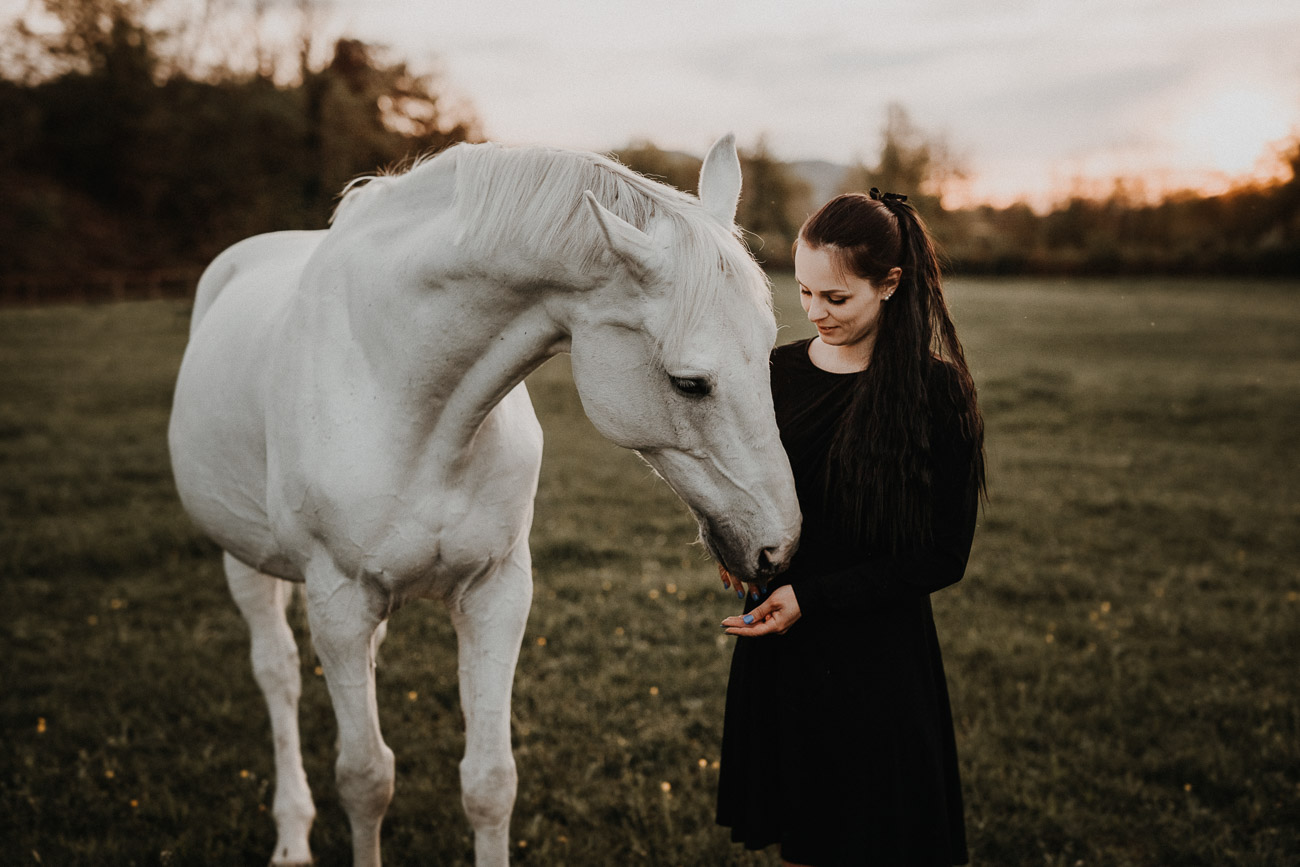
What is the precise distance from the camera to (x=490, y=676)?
233 centimetres

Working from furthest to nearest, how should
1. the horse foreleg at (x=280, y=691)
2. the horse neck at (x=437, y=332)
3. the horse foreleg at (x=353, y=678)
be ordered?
the horse foreleg at (x=280, y=691)
the horse foreleg at (x=353, y=678)
the horse neck at (x=437, y=332)

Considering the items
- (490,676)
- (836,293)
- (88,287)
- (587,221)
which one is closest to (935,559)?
(836,293)

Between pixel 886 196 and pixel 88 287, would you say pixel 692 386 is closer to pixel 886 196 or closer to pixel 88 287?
pixel 886 196

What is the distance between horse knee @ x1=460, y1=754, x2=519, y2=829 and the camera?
235cm

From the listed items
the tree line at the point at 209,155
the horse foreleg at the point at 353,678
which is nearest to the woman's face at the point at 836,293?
the horse foreleg at the point at 353,678

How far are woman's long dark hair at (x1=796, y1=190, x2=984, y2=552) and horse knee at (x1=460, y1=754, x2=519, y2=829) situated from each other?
1.18 metres

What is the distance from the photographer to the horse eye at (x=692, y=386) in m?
1.67

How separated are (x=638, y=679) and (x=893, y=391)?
9.00 ft

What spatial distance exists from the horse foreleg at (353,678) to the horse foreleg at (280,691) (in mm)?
732

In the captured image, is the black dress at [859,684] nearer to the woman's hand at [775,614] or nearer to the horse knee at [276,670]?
the woman's hand at [775,614]

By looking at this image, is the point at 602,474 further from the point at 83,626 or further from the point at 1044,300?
the point at 1044,300

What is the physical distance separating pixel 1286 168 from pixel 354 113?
47.0 meters

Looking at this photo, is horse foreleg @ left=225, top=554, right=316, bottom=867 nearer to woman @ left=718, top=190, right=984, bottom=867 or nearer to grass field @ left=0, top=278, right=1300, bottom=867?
grass field @ left=0, top=278, right=1300, bottom=867

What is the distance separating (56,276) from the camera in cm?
2859
